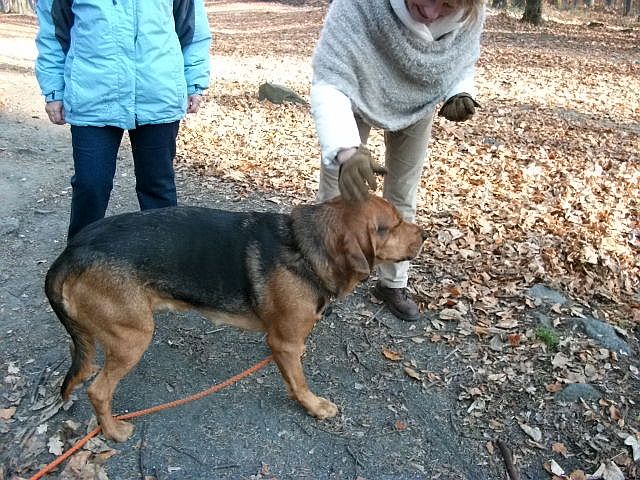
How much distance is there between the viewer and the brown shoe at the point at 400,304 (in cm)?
483

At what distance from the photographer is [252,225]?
145 inches

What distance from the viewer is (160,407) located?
380 centimetres

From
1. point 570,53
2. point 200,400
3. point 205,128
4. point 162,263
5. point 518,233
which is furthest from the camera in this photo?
point 570,53

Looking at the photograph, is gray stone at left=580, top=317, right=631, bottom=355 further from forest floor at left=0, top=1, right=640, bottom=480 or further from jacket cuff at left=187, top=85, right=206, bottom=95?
jacket cuff at left=187, top=85, right=206, bottom=95

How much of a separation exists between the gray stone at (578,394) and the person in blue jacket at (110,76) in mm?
3425

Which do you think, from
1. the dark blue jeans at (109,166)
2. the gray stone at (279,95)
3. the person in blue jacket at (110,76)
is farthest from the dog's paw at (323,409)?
the gray stone at (279,95)

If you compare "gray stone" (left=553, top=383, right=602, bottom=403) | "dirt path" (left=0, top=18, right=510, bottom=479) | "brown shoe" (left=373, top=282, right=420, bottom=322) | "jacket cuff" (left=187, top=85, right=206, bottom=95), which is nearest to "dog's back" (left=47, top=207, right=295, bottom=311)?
"dirt path" (left=0, top=18, right=510, bottom=479)

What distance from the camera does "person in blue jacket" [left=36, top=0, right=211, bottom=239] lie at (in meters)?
3.63

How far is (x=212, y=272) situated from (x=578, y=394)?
2.73 meters

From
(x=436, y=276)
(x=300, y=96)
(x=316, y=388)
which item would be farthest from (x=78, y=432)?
(x=300, y=96)

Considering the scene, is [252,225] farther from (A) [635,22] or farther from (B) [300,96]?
(A) [635,22]

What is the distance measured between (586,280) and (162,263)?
4.03 meters

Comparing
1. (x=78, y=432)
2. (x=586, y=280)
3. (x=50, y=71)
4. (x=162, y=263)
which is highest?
(x=50, y=71)

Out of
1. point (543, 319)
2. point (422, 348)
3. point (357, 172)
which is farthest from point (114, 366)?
point (543, 319)
